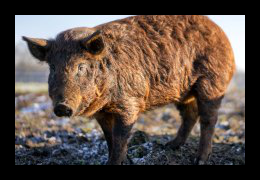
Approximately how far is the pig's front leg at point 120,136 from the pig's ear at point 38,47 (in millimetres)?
1759

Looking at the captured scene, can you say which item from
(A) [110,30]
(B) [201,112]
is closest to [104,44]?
(A) [110,30]

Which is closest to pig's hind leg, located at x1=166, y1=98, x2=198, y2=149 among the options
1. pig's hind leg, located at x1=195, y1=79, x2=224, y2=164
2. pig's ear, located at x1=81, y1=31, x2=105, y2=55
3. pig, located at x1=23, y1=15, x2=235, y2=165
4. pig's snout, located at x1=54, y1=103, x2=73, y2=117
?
pig, located at x1=23, y1=15, x2=235, y2=165

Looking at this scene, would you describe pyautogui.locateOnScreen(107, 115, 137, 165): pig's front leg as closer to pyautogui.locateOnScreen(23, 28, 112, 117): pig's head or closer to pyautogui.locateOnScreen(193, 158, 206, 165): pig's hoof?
pyautogui.locateOnScreen(23, 28, 112, 117): pig's head

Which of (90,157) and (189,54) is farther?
(90,157)

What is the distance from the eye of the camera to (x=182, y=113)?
814 cm

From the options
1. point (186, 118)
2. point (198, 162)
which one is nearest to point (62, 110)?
point (198, 162)

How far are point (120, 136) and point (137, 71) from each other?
1.29 metres

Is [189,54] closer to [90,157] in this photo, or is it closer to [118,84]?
[118,84]

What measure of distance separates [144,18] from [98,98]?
2180 millimetres

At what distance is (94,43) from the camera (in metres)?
5.71

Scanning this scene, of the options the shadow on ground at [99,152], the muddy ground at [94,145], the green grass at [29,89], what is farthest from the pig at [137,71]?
the green grass at [29,89]

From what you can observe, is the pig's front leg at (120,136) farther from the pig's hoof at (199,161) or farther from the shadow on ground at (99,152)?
the pig's hoof at (199,161)

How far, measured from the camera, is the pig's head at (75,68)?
5.28 metres

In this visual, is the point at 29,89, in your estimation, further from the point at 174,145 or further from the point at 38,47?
the point at 38,47
